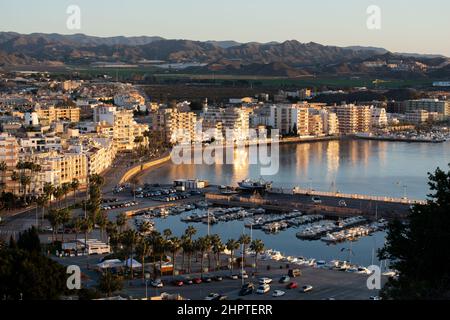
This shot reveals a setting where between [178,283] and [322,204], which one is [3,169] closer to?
[322,204]

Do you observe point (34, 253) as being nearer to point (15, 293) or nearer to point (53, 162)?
point (15, 293)

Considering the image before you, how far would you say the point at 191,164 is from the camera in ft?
41.8

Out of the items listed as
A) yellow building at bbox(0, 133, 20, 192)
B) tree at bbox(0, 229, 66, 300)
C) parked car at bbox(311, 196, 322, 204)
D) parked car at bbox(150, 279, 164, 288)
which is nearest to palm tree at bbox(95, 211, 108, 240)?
parked car at bbox(150, 279, 164, 288)

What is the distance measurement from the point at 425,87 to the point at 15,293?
91.8 ft

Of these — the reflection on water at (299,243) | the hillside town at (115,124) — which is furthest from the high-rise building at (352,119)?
the reflection on water at (299,243)

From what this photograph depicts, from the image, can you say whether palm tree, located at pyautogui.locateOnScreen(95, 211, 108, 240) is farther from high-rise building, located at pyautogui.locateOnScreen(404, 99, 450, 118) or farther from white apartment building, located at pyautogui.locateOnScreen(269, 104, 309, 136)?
high-rise building, located at pyautogui.locateOnScreen(404, 99, 450, 118)

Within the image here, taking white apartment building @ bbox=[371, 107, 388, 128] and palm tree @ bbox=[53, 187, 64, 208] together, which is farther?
white apartment building @ bbox=[371, 107, 388, 128]

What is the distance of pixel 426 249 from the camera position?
3.31m

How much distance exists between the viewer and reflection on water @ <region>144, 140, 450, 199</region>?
10188mm

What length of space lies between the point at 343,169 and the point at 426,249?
28.4 ft

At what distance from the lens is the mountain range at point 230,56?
41219mm
